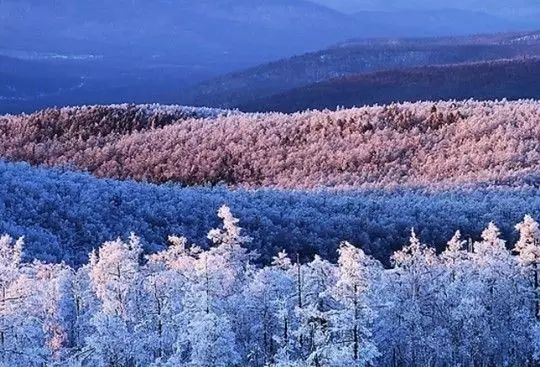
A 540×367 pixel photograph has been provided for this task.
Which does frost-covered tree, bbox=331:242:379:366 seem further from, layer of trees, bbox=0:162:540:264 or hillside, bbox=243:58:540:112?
hillside, bbox=243:58:540:112

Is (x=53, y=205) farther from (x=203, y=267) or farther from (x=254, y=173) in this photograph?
(x=254, y=173)

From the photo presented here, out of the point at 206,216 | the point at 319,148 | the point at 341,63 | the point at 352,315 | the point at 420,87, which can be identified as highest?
the point at 352,315

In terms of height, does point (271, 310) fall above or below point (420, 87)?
above

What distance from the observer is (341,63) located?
503 feet

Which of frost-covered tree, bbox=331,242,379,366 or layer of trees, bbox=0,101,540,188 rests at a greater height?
frost-covered tree, bbox=331,242,379,366

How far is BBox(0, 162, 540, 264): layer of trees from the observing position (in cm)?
1758

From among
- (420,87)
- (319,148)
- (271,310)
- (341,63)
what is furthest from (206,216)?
(341,63)

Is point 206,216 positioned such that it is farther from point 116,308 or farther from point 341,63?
point 341,63

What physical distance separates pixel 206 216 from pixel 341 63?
136 m

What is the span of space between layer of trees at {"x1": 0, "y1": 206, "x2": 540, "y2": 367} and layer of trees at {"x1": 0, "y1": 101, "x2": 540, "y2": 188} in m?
16.5

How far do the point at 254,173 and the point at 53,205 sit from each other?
14260 mm

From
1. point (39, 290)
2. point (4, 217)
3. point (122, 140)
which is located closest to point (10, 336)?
point (39, 290)

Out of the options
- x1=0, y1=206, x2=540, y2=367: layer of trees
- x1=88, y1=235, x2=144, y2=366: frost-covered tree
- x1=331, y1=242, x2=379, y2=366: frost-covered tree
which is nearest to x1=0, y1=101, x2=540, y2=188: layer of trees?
x1=0, y1=206, x2=540, y2=367: layer of trees

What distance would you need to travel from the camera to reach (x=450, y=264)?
34.3ft
